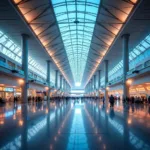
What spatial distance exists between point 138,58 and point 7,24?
28.1 meters

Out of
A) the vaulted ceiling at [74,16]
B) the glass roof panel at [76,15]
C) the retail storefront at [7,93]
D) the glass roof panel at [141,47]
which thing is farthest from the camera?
the retail storefront at [7,93]

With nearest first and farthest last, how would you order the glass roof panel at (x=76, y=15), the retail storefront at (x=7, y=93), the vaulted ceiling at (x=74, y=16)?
1. the vaulted ceiling at (x=74, y=16)
2. the glass roof panel at (x=76, y=15)
3. the retail storefront at (x=7, y=93)

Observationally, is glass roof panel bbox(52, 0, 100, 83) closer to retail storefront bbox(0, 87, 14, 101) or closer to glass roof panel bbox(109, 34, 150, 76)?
glass roof panel bbox(109, 34, 150, 76)

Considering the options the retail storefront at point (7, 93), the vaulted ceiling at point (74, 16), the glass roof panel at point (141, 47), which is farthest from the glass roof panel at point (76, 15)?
the retail storefront at point (7, 93)

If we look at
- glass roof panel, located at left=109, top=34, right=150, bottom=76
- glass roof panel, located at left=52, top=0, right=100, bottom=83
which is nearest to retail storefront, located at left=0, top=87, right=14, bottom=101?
glass roof panel, located at left=52, top=0, right=100, bottom=83

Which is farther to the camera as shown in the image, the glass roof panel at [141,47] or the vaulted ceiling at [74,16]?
the glass roof panel at [141,47]

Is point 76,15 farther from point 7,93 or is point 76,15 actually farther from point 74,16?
point 7,93

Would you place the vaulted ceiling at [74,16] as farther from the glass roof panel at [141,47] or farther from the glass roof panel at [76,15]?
the glass roof panel at [141,47]

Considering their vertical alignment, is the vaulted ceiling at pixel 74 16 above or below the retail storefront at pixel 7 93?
above

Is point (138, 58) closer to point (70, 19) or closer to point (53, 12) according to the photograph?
point (70, 19)

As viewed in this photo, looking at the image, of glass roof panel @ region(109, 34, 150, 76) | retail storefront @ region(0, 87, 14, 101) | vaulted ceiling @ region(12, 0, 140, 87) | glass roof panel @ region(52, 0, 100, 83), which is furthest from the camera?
retail storefront @ region(0, 87, 14, 101)

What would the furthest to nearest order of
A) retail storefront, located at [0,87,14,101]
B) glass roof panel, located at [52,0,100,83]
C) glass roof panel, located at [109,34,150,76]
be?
retail storefront, located at [0,87,14,101] → glass roof panel, located at [109,34,150,76] → glass roof panel, located at [52,0,100,83]

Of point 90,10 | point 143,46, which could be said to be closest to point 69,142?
point 90,10

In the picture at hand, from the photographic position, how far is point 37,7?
2194 cm
